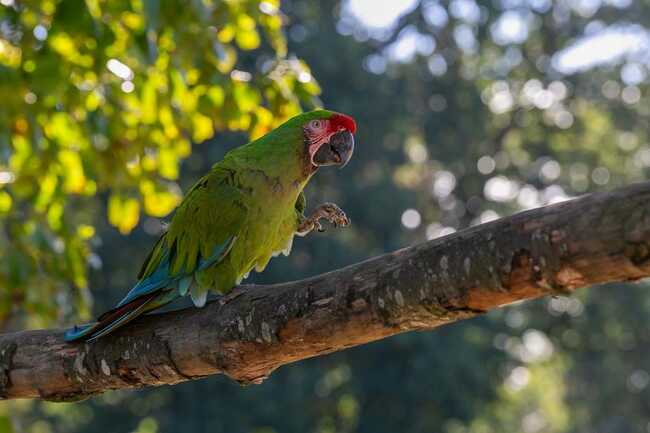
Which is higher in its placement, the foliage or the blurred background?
the foliage

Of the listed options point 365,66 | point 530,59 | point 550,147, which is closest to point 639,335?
point 550,147

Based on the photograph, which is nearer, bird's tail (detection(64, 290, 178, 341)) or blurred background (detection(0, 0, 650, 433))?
bird's tail (detection(64, 290, 178, 341))

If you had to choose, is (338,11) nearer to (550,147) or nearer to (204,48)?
(550,147)

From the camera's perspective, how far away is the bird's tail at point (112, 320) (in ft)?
7.79

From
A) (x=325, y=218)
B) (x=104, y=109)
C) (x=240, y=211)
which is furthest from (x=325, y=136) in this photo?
(x=104, y=109)

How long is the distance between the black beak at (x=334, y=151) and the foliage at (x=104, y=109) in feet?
1.59

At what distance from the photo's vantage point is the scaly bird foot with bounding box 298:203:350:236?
2.78 m

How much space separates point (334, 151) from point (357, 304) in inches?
42.7

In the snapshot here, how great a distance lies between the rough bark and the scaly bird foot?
600 millimetres

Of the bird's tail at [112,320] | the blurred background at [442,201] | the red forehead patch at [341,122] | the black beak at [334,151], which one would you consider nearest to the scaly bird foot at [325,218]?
the black beak at [334,151]

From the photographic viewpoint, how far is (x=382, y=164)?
1672 centimetres

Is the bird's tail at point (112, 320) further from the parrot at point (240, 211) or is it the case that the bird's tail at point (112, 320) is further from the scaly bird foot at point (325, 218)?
the scaly bird foot at point (325, 218)

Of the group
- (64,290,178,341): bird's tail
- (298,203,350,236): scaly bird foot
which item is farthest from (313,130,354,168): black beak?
(64,290,178,341): bird's tail

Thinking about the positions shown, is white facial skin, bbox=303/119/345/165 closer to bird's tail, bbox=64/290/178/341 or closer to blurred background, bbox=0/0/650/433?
bird's tail, bbox=64/290/178/341
